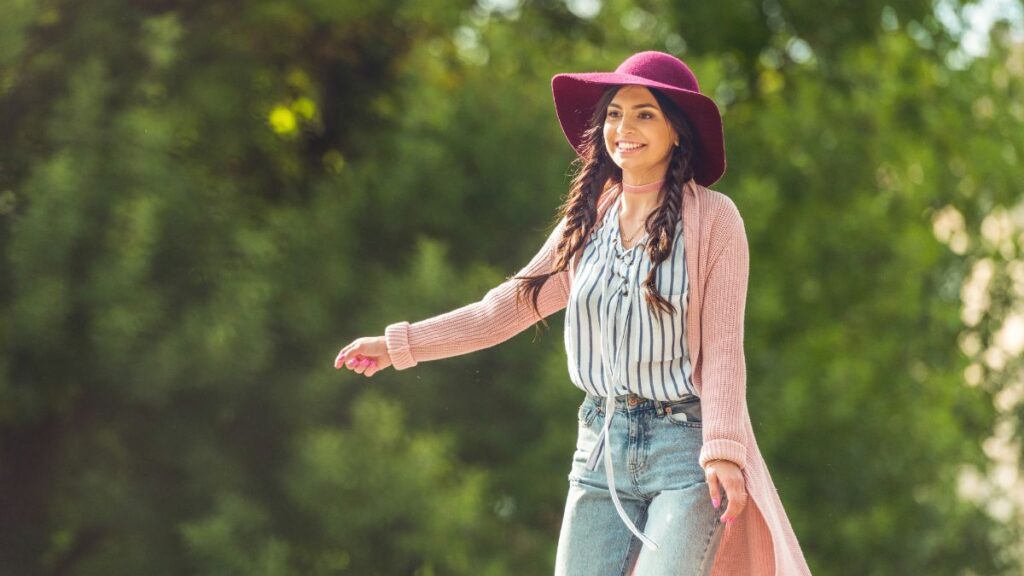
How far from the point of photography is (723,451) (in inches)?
104

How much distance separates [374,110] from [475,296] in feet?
4.43

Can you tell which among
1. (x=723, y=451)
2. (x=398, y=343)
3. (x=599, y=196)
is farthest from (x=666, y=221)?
(x=398, y=343)

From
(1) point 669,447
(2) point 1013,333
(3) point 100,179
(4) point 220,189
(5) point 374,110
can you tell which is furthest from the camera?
(2) point 1013,333

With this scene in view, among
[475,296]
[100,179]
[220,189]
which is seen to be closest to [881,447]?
[475,296]

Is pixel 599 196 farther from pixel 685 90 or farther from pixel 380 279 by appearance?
pixel 380 279

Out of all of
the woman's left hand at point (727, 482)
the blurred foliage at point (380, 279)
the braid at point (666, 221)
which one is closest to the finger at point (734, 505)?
the woman's left hand at point (727, 482)

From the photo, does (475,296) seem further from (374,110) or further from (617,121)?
(617,121)

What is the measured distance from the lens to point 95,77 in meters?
7.03

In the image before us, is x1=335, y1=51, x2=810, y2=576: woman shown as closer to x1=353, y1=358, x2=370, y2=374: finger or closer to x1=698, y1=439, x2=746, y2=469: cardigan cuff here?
x1=698, y1=439, x2=746, y2=469: cardigan cuff

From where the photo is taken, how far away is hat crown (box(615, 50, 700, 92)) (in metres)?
2.88

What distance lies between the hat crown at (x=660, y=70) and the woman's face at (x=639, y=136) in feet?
0.12

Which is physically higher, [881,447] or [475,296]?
[475,296]

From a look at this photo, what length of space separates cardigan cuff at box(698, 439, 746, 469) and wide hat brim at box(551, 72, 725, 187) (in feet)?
1.87

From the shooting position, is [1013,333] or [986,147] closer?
[986,147]
